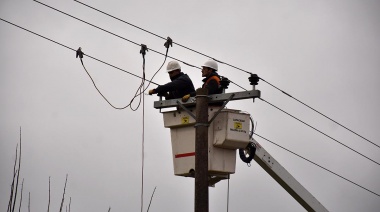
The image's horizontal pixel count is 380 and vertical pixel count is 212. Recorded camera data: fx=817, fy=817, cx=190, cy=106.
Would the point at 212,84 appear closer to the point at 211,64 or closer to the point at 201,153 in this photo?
the point at 211,64

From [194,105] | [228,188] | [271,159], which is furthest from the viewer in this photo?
[271,159]

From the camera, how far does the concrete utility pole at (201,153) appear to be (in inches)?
387

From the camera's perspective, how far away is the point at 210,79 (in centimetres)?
1132

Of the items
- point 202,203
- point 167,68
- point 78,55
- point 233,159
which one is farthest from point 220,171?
point 78,55

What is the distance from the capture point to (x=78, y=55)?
11914mm

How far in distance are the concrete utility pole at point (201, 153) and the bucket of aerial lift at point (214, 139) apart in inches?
22.0

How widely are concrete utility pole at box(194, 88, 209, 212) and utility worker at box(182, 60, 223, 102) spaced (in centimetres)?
61

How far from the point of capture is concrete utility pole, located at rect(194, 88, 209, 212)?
32.2 ft

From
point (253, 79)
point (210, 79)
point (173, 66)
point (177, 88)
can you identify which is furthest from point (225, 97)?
point (173, 66)

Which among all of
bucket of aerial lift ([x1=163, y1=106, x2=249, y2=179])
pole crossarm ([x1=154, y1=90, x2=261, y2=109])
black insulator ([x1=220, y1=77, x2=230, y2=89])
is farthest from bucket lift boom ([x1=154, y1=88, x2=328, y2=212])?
pole crossarm ([x1=154, y1=90, x2=261, y2=109])

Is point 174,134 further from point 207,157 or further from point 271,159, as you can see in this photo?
point 271,159

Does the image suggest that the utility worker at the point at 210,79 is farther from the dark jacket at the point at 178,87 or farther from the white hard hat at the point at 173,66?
the white hard hat at the point at 173,66

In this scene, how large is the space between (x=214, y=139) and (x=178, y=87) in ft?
3.55

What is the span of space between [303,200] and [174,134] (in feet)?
18.3
